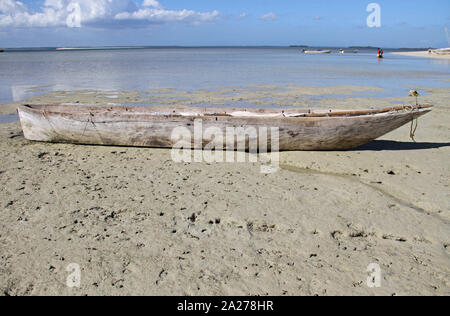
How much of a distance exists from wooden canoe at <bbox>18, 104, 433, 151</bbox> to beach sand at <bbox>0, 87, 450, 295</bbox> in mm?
301

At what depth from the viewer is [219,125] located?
5266 millimetres

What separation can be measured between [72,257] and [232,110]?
4.30m

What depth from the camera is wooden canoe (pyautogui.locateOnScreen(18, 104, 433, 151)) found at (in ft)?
16.8

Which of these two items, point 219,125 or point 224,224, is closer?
point 224,224

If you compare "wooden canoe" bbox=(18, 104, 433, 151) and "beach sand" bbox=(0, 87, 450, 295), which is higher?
"wooden canoe" bbox=(18, 104, 433, 151)

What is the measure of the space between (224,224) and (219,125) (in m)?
2.27

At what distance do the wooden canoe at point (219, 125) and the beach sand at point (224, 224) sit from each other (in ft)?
0.99

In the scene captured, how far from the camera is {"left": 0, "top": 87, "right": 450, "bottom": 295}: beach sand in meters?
2.53

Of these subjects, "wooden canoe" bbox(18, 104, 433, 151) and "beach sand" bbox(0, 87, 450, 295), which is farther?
"wooden canoe" bbox(18, 104, 433, 151)

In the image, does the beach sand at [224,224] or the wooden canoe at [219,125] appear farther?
the wooden canoe at [219,125]

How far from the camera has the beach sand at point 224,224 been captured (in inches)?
99.7
